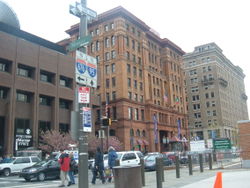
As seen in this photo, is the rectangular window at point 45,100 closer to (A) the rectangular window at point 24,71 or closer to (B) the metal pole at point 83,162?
(A) the rectangular window at point 24,71

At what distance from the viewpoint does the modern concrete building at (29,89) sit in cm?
3906

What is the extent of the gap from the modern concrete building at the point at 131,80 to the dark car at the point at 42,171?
122 ft

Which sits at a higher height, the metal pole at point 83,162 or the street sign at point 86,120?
the street sign at point 86,120

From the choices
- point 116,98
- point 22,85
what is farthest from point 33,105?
point 116,98

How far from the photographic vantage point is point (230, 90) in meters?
118

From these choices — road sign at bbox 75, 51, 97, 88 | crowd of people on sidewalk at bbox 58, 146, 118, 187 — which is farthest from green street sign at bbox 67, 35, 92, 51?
crowd of people on sidewalk at bbox 58, 146, 118, 187

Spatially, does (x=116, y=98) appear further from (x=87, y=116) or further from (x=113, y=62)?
(x=87, y=116)

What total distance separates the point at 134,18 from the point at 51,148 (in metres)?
37.0

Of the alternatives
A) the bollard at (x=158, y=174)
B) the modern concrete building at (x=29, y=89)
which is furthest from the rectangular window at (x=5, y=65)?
the bollard at (x=158, y=174)

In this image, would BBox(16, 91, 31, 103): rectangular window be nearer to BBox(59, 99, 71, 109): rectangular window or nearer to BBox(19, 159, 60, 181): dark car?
BBox(59, 99, 71, 109): rectangular window

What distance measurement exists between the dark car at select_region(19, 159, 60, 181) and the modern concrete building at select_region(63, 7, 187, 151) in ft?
122

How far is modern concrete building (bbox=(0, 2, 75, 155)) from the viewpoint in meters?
39.1

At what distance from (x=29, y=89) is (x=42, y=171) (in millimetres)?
24570

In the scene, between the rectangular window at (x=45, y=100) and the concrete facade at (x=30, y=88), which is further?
the rectangular window at (x=45, y=100)
